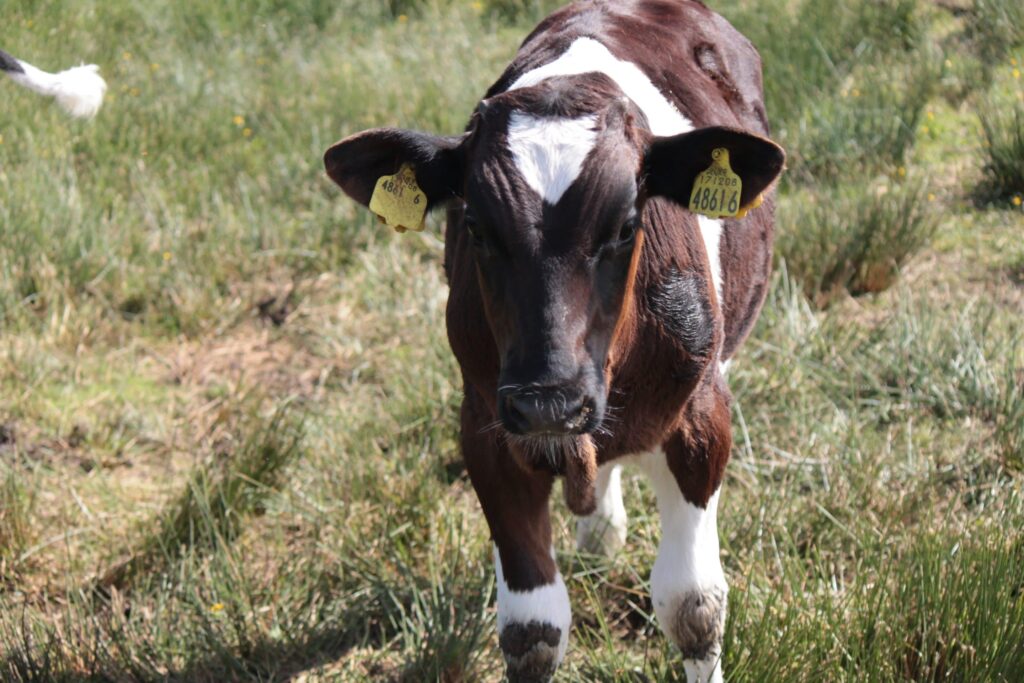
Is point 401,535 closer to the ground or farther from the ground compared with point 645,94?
closer to the ground

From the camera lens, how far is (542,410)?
284cm

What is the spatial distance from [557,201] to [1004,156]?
4.25m

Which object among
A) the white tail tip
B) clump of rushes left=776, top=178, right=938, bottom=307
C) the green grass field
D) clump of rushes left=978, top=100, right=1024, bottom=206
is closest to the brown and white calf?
the green grass field

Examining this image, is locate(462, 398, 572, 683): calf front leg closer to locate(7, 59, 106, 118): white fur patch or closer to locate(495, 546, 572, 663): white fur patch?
locate(495, 546, 572, 663): white fur patch

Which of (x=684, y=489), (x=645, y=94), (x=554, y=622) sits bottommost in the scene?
(x=554, y=622)

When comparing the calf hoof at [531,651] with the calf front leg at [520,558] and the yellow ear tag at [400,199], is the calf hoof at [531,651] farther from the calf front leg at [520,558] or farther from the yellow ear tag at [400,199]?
the yellow ear tag at [400,199]

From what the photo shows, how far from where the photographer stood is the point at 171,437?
5605mm

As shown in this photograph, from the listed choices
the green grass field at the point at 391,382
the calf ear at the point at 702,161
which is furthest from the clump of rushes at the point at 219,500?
the calf ear at the point at 702,161

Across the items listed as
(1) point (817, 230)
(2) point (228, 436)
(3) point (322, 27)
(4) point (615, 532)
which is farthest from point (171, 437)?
(3) point (322, 27)

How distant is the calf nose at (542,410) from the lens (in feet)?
9.32

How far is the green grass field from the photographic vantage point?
3924 millimetres

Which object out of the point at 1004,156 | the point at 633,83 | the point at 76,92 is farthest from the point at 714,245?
the point at 1004,156

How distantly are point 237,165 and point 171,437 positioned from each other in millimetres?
2416

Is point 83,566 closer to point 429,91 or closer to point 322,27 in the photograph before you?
point 429,91
